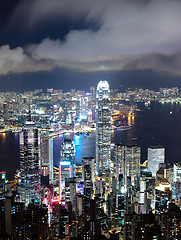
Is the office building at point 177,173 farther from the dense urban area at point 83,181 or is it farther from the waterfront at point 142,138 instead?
the waterfront at point 142,138

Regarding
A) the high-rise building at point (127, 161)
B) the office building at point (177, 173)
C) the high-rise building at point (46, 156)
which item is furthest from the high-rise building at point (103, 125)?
the office building at point (177, 173)

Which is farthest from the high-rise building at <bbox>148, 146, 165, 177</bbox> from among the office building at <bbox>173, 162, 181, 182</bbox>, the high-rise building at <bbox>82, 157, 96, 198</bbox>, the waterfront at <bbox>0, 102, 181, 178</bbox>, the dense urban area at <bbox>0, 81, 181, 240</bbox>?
the high-rise building at <bbox>82, 157, 96, 198</bbox>

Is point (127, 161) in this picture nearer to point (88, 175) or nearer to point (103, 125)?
point (88, 175)

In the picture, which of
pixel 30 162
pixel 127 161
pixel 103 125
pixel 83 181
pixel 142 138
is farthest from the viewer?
pixel 103 125

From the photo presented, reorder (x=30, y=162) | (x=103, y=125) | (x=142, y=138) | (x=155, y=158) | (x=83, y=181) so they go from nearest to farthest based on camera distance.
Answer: (x=83, y=181) → (x=30, y=162) → (x=155, y=158) → (x=142, y=138) → (x=103, y=125)

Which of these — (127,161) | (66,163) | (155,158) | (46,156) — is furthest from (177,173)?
(46,156)

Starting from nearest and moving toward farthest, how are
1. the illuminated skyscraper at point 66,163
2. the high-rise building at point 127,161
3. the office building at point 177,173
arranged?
the office building at point 177,173 → the illuminated skyscraper at point 66,163 → the high-rise building at point 127,161

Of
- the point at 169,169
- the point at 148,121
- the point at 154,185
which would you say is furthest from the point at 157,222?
the point at 148,121

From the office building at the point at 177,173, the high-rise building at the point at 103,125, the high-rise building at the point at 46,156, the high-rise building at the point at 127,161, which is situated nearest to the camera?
the office building at the point at 177,173
